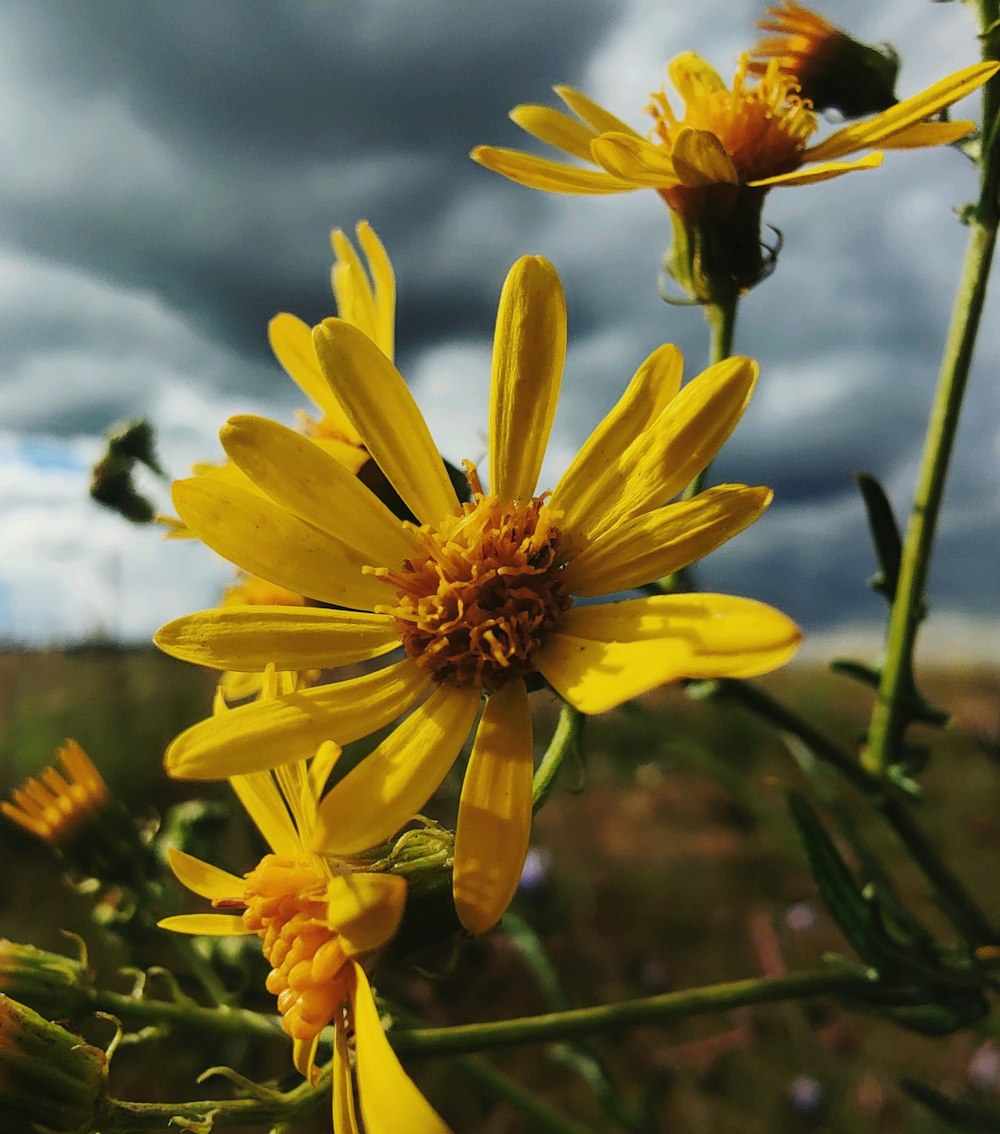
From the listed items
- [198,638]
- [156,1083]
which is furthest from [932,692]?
[198,638]

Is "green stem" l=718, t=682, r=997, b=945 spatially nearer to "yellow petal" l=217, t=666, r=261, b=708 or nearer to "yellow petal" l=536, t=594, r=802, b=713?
"yellow petal" l=536, t=594, r=802, b=713

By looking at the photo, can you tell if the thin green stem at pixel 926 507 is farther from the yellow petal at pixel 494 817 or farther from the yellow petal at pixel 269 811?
the yellow petal at pixel 269 811

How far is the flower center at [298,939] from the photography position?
4.73 feet

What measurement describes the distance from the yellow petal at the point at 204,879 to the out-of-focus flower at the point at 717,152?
1.37 m

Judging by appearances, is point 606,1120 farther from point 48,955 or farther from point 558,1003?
point 48,955

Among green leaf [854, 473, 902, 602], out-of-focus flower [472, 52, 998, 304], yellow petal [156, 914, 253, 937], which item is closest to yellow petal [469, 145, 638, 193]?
out-of-focus flower [472, 52, 998, 304]

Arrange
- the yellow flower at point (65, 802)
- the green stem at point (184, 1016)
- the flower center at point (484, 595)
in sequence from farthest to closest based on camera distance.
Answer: the yellow flower at point (65, 802) → the green stem at point (184, 1016) → the flower center at point (484, 595)

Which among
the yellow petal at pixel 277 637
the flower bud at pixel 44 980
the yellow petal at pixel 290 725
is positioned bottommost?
the flower bud at pixel 44 980

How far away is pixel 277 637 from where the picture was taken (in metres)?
1.56

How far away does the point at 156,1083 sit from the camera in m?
5.22

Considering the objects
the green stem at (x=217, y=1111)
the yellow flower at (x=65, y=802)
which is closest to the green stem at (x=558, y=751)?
the green stem at (x=217, y=1111)

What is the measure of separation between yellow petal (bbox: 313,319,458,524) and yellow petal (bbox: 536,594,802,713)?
375 millimetres

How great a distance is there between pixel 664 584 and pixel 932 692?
11856 mm

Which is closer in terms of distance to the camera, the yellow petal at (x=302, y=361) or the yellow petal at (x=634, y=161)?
the yellow petal at (x=634, y=161)
